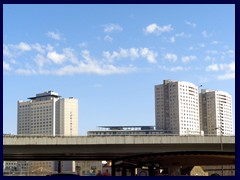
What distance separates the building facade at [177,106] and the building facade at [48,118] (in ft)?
60.2

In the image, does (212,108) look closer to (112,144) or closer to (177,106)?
(177,106)

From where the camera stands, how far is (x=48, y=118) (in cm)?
10019

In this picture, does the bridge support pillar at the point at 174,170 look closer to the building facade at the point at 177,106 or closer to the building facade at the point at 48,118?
the building facade at the point at 177,106

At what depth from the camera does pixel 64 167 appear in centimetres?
8950

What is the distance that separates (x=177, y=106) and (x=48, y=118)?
97.7 feet

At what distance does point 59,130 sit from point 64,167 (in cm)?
1484

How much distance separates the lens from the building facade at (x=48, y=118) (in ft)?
317

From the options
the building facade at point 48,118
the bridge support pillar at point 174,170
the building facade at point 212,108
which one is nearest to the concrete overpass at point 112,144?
the bridge support pillar at point 174,170

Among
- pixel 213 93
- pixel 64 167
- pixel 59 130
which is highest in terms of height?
A: pixel 213 93

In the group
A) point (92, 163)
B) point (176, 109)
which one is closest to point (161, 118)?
point (176, 109)

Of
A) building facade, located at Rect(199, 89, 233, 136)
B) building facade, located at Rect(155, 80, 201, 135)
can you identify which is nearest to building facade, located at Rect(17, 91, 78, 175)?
building facade, located at Rect(155, 80, 201, 135)

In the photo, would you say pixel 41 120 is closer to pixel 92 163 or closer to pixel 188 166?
pixel 92 163
